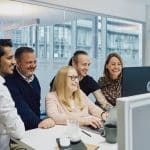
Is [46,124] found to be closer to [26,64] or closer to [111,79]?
[26,64]

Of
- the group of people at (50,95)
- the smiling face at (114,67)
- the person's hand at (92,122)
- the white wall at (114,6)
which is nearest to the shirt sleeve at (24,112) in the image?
the group of people at (50,95)

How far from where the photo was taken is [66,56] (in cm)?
367

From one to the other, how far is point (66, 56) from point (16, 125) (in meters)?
2.10

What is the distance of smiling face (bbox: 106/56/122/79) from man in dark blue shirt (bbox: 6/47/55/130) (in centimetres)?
87

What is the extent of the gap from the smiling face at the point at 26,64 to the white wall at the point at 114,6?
3.40 feet

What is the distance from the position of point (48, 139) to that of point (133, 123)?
121 cm

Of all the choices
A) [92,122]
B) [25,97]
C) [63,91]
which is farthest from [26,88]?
[92,122]

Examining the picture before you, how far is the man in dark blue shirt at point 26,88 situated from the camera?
229 centimetres

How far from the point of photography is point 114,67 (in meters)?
3.07

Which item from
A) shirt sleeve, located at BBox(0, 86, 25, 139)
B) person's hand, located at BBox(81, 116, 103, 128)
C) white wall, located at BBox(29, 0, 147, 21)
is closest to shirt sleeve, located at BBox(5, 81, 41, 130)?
person's hand, located at BBox(81, 116, 103, 128)

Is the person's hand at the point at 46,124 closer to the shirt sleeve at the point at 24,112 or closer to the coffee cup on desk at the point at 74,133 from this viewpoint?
the shirt sleeve at the point at 24,112

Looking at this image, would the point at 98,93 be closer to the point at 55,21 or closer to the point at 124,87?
the point at 55,21

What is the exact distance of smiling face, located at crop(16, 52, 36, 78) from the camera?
260 centimetres

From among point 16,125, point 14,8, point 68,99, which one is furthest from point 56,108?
point 14,8
